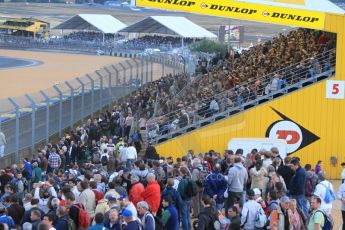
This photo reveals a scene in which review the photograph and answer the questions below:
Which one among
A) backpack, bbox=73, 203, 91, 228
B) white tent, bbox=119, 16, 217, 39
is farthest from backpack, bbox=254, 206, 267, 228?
white tent, bbox=119, 16, 217, 39

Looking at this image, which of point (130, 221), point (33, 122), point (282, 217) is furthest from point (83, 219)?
point (33, 122)

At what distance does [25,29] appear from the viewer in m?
94.3

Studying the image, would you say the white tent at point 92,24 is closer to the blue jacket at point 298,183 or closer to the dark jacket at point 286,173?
the dark jacket at point 286,173

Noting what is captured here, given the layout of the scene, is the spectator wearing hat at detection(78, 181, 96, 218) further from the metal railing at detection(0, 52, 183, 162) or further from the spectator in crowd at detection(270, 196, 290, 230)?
the metal railing at detection(0, 52, 183, 162)

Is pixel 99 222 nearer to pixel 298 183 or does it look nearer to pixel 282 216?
pixel 282 216

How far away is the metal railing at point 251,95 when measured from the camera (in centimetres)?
2675

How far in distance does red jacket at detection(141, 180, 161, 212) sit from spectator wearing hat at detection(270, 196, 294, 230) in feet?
7.73

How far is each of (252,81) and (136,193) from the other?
12.9m

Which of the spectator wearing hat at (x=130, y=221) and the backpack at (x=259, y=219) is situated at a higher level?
the spectator wearing hat at (x=130, y=221)

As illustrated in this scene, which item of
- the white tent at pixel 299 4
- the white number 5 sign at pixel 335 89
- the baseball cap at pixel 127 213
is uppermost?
the white tent at pixel 299 4

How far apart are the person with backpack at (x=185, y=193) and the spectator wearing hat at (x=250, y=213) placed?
2171 millimetres

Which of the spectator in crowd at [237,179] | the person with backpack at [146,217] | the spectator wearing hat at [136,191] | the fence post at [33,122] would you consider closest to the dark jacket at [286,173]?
the spectator in crowd at [237,179]

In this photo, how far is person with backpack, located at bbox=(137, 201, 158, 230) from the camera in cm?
1370

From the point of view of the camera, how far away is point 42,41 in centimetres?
8750
